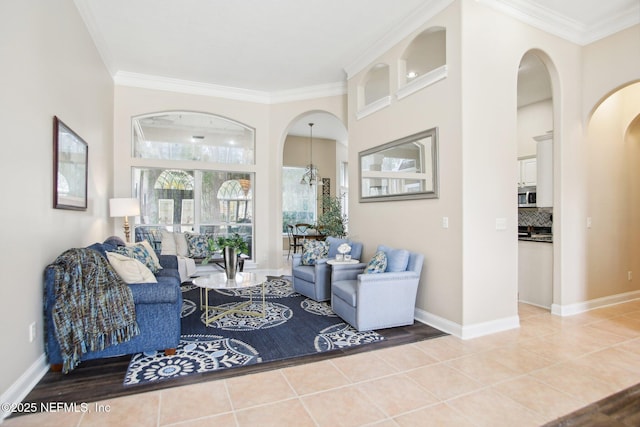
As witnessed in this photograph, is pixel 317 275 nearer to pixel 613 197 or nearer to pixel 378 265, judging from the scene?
pixel 378 265

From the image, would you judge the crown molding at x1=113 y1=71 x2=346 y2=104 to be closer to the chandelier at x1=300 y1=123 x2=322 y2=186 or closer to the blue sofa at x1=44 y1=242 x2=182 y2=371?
the chandelier at x1=300 y1=123 x2=322 y2=186

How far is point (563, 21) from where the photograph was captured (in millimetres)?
3859

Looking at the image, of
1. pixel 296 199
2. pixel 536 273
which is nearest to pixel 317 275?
pixel 536 273

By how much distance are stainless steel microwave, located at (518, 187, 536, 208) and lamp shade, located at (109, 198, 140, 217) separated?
6.34 m

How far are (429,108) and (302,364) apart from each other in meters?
2.94

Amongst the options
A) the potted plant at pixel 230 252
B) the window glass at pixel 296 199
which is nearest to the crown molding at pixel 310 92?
the window glass at pixel 296 199

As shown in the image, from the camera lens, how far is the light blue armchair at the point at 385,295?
132 inches

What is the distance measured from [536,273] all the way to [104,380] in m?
4.85

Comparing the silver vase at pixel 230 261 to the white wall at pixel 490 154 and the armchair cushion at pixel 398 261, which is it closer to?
the armchair cushion at pixel 398 261

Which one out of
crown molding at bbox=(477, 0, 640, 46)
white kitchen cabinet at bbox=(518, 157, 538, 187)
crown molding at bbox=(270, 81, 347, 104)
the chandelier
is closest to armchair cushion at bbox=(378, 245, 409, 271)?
crown molding at bbox=(477, 0, 640, 46)

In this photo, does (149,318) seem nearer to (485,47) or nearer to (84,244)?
(84,244)

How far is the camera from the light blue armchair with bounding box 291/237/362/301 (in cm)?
448

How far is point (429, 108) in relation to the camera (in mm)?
3709

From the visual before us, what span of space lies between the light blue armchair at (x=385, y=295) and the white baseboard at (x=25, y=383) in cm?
262
